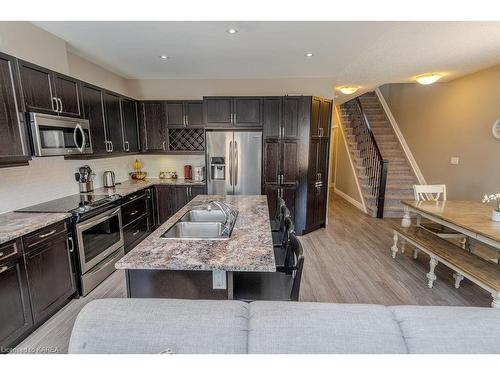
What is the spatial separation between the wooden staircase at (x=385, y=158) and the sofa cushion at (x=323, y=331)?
15.5 ft

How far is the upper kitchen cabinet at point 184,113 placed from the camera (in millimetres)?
4145

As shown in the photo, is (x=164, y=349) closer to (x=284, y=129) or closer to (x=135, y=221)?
(x=135, y=221)

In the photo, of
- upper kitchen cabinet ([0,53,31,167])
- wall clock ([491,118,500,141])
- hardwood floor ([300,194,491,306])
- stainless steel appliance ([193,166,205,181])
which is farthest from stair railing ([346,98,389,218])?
upper kitchen cabinet ([0,53,31,167])

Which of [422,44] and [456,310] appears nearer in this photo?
[456,310]

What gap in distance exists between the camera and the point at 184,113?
4164mm

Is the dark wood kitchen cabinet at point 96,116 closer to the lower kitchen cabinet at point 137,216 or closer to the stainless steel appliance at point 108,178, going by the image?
the stainless steel appliance at point 108,178

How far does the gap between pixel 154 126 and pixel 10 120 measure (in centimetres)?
236

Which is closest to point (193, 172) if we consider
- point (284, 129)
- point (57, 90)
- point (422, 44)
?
point (284, 129)

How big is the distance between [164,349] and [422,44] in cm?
370

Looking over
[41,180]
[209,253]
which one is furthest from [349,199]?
[41,180]

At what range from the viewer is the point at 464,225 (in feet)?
7.33

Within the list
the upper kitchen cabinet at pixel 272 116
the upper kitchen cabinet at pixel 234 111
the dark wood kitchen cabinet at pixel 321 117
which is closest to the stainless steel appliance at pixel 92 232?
the upper kitchen cabinet at pixel 234 111

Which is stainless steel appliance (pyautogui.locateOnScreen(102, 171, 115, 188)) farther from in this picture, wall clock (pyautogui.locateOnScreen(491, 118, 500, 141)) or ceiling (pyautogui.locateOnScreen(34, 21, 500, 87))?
wall clock (pyautogui.locateOnScreen(491, 118, 500, 141))
